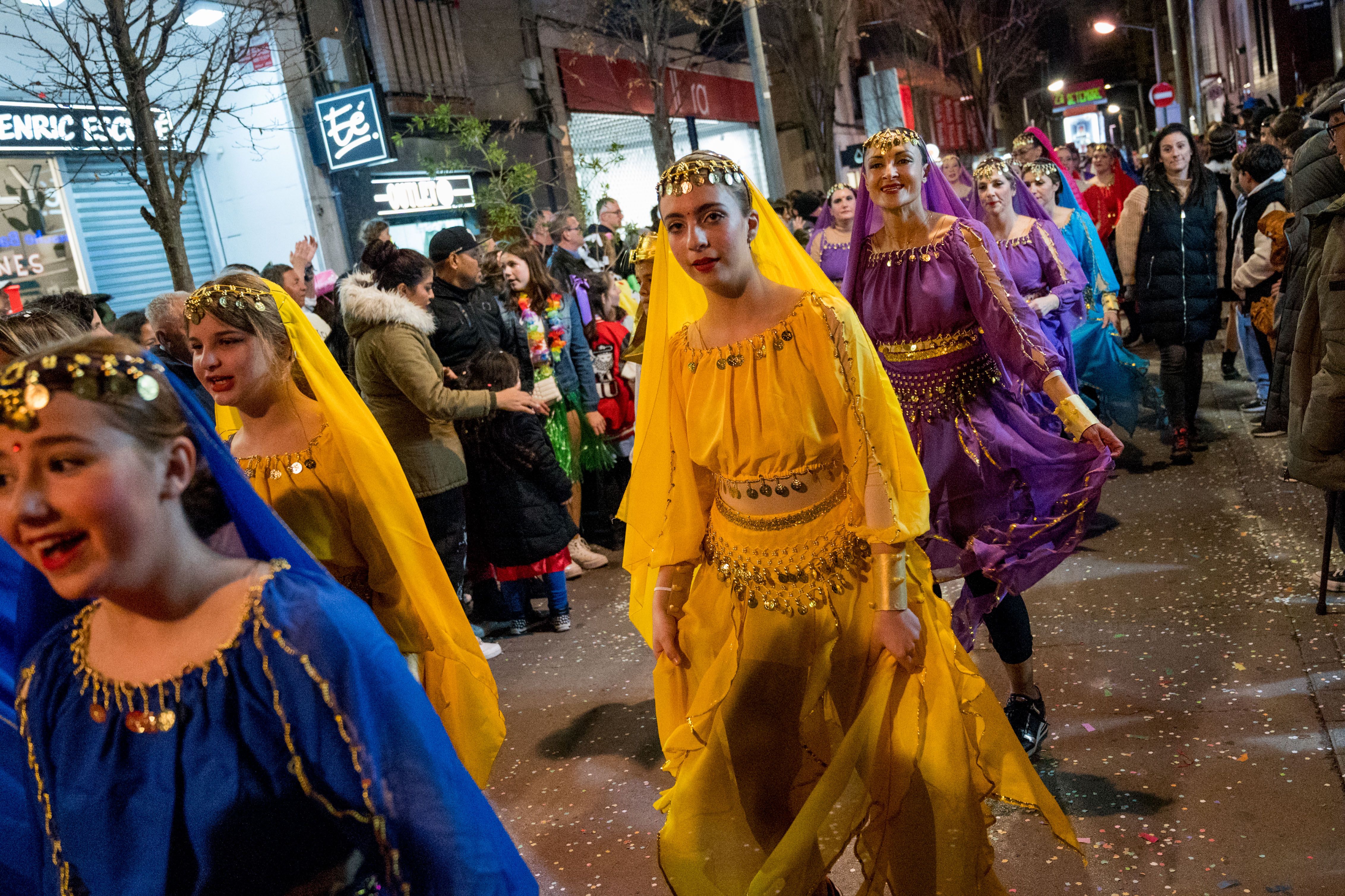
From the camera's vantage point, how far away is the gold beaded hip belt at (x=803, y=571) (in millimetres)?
2654

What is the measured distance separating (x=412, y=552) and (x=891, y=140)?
236 cm

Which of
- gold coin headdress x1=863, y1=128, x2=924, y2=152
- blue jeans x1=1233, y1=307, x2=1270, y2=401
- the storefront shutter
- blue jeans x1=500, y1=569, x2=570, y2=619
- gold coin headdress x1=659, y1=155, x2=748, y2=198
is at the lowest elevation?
blue jeans x1=500, y1=569, x2=570, y2=619

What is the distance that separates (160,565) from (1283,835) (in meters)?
3.19

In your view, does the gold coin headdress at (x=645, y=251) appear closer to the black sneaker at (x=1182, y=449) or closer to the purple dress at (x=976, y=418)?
the purple dress at (x=976, y=418)

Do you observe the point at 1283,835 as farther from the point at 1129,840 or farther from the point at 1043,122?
the point at 1043,122

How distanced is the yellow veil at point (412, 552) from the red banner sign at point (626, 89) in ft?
53.8

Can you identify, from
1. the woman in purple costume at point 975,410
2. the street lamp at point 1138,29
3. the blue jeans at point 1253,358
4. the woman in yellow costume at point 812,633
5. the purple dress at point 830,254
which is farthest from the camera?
the street lamp at point 1138,29

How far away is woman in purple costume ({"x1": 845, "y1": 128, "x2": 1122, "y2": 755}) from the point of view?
366 centimetres

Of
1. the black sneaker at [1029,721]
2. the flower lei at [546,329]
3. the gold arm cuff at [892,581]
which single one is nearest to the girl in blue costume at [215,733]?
the gold arm cuff at [892,581]

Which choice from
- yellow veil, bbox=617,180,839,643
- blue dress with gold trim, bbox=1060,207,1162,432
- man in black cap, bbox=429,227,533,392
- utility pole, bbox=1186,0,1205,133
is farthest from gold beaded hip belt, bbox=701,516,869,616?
utility pole, bbox=1186,0,1205,133

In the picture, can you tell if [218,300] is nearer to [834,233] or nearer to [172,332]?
[172,332]

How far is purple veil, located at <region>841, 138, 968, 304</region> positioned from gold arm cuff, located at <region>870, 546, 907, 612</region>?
73.3 inches

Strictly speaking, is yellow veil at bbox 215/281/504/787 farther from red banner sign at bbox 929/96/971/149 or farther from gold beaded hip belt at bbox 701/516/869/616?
red banner sign at bbox 929/96/971/149

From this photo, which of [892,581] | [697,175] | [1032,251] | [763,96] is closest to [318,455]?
[697,175]
